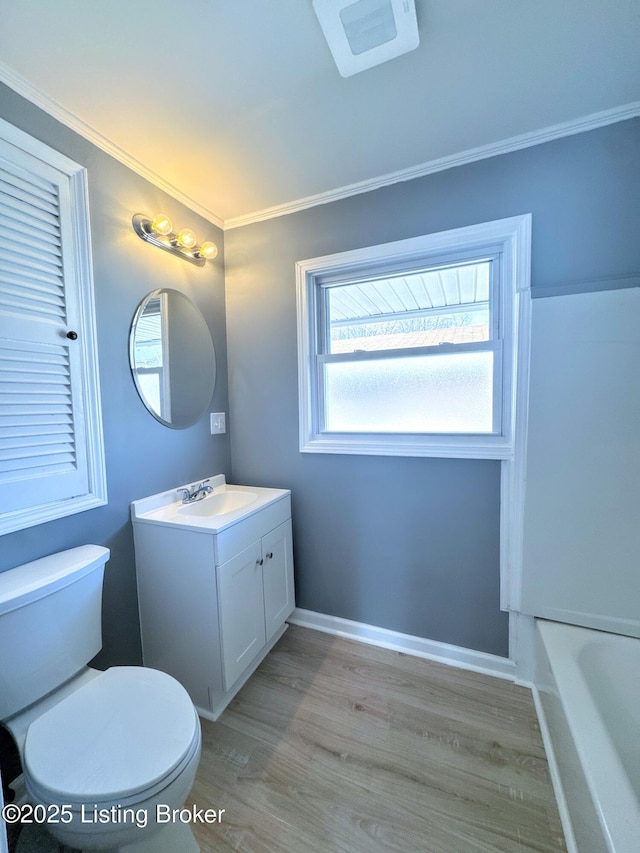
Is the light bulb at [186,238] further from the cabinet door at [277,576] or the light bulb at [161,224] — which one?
the cabinet door at [277,576]

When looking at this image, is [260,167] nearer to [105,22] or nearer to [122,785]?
[105,22]

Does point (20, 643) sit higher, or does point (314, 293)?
point (314, 293)

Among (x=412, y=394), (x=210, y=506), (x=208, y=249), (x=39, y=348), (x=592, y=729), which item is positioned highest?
(x=208, y=249)

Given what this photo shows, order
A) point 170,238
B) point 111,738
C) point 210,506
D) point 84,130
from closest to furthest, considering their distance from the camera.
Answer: point 111,738 → point 84,130 → point 170,238 → point 210,506

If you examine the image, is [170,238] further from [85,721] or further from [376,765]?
[376,765]

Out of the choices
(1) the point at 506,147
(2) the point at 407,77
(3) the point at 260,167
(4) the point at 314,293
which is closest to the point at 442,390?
(4) the point at 314,293

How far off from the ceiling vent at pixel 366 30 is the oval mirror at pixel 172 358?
3.87ft

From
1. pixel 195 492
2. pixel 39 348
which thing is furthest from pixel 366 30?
pixel 195 492

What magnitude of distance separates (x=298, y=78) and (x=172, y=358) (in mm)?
1243

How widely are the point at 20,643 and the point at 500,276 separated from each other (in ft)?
7.57

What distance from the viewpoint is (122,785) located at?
2.62ft

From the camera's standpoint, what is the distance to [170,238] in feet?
5.59

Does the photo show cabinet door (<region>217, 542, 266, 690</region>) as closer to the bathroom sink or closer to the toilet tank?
the bathroom sink

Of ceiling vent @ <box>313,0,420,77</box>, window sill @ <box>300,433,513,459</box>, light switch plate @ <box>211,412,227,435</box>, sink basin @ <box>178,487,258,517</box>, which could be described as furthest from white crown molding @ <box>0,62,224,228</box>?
sink basin @ <box>178,487,258,517</box>
